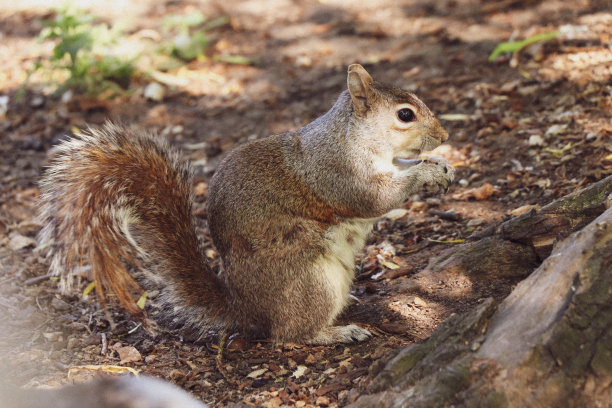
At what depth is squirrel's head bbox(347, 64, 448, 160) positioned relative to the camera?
2.62m

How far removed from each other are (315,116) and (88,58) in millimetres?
2121

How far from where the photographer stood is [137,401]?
1.44 meters

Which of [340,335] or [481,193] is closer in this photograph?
[340,335]

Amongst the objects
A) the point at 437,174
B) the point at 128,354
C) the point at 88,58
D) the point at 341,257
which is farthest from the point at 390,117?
the point at 88,58

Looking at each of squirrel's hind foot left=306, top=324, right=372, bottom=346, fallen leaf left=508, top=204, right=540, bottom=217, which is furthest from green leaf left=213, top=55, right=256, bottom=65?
squirrel's hind foot left=306, top=324, right=372, bottom=346

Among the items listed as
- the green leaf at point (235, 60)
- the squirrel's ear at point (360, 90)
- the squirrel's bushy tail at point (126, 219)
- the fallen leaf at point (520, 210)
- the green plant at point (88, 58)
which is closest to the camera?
the squirrel's bushy tail at point (126, 219)

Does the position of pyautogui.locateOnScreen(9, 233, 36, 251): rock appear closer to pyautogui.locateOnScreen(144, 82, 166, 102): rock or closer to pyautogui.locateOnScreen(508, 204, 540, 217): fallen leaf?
pyautogui.locateOnScreen(144, 82, 166, 102): rock

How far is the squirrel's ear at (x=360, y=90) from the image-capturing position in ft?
8.55

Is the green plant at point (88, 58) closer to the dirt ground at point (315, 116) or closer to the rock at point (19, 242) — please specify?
the dirt ground at point (315, 116)

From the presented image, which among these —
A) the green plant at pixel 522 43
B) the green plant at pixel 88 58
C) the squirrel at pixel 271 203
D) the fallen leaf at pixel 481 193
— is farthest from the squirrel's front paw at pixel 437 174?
the green plant at pixel 88 58

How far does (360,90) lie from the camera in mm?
2629

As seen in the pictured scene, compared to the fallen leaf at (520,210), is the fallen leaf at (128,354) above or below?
below

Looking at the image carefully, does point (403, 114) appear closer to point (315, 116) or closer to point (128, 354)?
point (128, 354)

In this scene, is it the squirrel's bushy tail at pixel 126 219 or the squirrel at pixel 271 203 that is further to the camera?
the squirrel at pixel 271 203
